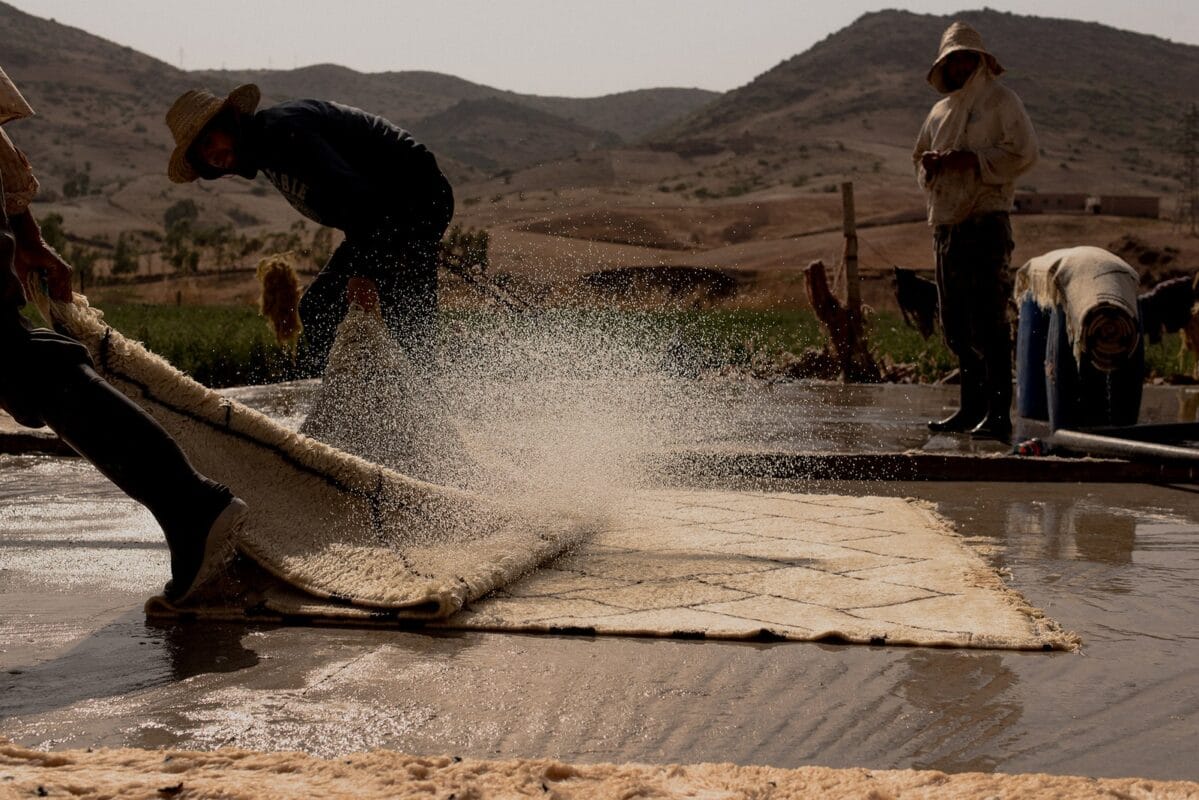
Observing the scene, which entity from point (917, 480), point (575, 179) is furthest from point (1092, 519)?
point (575, 179)

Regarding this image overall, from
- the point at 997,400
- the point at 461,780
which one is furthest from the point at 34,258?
the point at 997,400

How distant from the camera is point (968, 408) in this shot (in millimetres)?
8102

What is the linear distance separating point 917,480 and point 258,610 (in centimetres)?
376

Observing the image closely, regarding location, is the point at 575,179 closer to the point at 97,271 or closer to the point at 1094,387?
the point at 97,271

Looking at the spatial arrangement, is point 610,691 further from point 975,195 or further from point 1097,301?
point 975,195

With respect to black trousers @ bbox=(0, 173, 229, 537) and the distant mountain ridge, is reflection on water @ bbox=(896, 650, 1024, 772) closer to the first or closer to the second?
black trousers @ bbox=(0, 173, 229, 537)

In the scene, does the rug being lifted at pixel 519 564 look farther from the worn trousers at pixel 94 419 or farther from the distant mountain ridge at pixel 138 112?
the distant mountain ridge at pixel 138 112

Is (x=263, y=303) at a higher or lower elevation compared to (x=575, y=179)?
lower

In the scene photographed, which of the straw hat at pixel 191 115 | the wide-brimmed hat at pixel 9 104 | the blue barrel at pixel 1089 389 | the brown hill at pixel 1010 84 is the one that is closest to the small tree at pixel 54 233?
the brown hill at pixel 1010 84

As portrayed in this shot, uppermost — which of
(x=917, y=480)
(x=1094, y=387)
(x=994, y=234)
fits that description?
(x=994, y=234)

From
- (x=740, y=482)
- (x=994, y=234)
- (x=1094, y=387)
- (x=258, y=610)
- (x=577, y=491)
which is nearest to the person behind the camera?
(x=258, y=610)

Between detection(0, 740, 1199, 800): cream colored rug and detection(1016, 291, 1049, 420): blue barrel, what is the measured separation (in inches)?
207

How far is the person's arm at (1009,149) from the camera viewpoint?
24.3ft

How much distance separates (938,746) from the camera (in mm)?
2301
